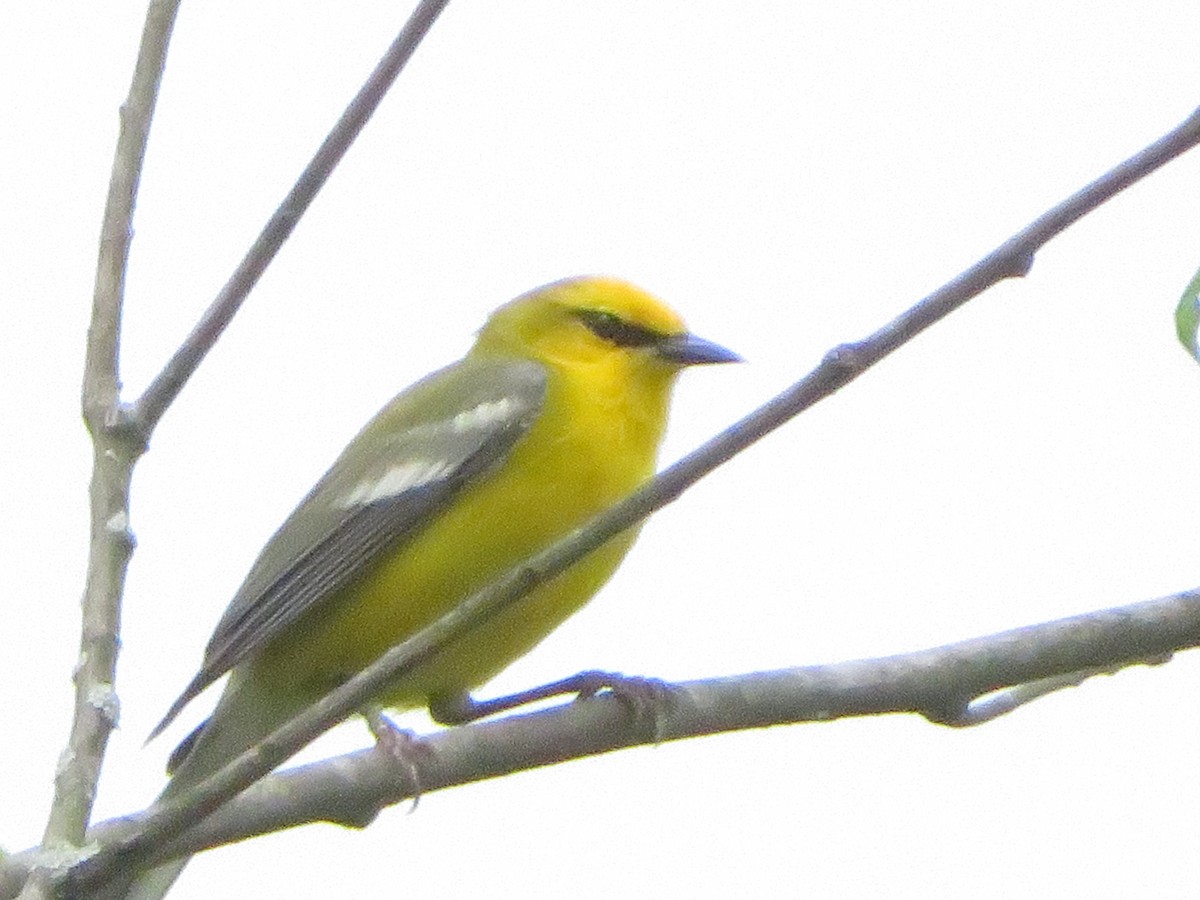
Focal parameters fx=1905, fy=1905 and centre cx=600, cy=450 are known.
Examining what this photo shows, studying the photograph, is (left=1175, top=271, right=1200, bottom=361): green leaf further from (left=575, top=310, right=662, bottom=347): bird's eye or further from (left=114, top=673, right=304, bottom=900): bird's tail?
(left=575, top=310, right=662, bottom=347): bird's eye

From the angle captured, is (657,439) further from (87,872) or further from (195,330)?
(87,872)

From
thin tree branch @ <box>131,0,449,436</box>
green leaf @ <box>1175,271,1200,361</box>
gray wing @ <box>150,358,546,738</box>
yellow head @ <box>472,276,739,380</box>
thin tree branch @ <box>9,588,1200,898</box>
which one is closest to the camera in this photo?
green leaf @ <box>1175,271,1200,361</box>

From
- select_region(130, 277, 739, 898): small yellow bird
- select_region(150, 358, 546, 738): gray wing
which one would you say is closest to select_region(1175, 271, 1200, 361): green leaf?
select_region(130, 277, 739, 898): small yellow bird

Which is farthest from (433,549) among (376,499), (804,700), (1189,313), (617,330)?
(1189,313)

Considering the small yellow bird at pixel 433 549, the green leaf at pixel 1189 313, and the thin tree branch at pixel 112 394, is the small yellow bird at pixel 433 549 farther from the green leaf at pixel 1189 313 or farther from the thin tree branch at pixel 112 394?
the green leaf at pixel 1189 313

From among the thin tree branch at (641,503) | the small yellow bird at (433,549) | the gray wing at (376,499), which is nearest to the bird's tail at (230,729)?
the small yellow bird at (433,549)

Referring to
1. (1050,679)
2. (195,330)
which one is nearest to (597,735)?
(1050,679)
